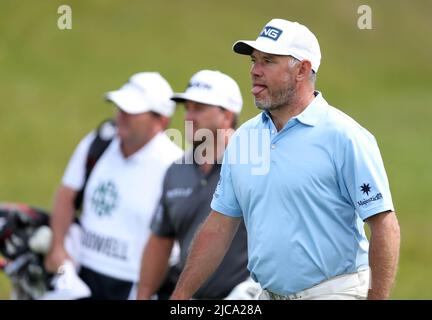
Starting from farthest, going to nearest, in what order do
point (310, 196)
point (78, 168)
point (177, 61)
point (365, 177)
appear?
point (177, 61)
point (78, 168)
point (310, 196)
point (365, 177)

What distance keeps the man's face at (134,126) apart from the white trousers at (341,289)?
3.36 meters

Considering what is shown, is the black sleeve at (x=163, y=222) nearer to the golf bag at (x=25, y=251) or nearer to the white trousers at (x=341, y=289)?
the golf bag at (x=25, y=251)

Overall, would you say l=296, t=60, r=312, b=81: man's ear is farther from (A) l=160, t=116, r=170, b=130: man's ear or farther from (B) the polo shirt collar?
(A) l=160, t=116, r=170, b=130: man's ear

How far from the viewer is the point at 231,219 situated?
6781 mm

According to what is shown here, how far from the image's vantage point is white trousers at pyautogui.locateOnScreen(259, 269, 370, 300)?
21.0 feet

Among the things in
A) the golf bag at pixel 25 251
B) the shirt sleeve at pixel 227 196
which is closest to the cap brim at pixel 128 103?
the golf bag at pixel 25 251

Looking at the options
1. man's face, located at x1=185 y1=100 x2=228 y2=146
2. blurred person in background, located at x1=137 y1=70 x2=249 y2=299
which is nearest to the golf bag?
blurred person in background, located at x1=137 y1=70 x2=249 y2=299

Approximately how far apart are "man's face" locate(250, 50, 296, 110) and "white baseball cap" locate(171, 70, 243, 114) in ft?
6.50

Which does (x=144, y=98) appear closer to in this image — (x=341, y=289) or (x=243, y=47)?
(x=243, y=47)

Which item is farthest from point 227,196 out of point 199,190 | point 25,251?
point 25,251

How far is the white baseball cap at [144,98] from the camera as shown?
31.5 ft

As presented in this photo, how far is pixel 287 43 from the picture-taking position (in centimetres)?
654

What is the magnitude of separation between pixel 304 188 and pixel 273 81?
58cm
